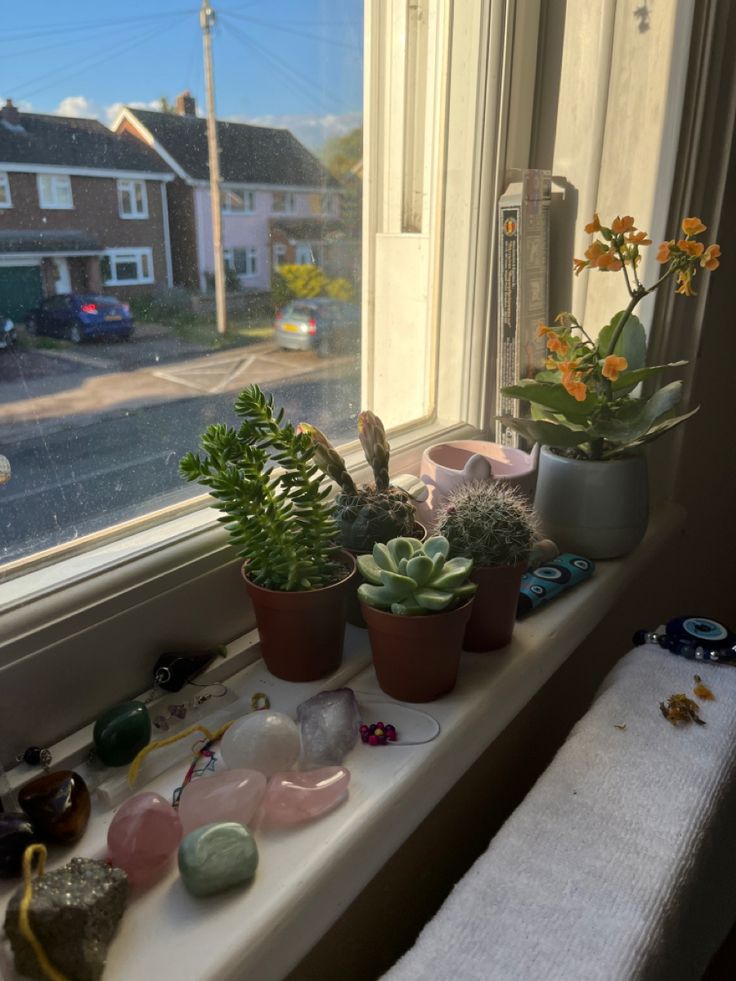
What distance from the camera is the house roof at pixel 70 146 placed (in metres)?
0.50

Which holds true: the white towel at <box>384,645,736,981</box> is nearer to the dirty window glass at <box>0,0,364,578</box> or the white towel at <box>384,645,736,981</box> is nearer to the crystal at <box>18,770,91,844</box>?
the crystal at <box>18,770,91,844</box>

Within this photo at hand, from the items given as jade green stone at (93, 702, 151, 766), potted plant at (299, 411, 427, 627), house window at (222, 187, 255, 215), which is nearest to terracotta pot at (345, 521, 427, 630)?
potted plant at (299, 411, 427, 627)

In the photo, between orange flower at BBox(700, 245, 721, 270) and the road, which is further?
orange flower at BBox(700, 245, 721, 270)

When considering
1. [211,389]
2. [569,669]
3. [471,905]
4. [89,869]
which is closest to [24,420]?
[211,389]

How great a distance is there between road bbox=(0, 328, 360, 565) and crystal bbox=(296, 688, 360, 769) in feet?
0.71

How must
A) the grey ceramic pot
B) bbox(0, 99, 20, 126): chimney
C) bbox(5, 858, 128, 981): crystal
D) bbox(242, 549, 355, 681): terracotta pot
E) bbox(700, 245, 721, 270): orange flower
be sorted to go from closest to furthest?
bbox(5, 858, 128, 981): crystal
bbox(0, 99, 20, 126): chimney
bbox(242, 549, 355, 681): terracotta pot
bbox(700, 245, 721, 270): orange flower
the grey ceramic pot

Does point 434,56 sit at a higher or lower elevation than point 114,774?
higher

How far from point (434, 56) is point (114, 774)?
0.79 m

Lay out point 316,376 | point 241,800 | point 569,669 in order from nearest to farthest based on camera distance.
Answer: point 241,800 → point 316,376 → point 569,669

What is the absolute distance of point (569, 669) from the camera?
976 mm

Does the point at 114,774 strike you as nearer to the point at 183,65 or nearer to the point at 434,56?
the point at 183,65

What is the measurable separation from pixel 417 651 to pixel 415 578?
65mm

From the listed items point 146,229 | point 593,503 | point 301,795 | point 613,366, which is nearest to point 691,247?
point 613,366

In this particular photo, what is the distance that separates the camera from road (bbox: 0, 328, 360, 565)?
0.55 meters
